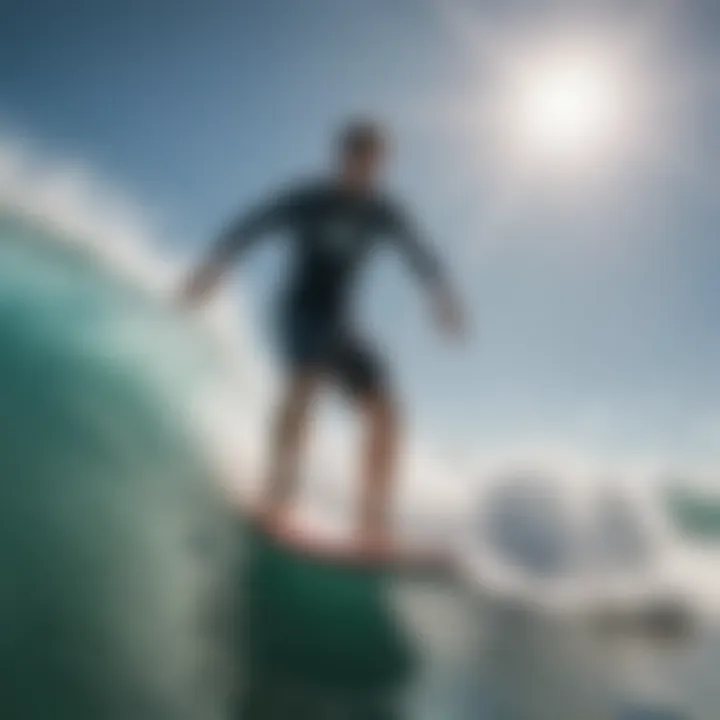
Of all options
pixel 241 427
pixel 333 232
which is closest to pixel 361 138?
pixel 333 232

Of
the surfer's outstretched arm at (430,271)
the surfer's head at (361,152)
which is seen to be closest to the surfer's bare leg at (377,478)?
the surfer's outstretched arm at (430,271)

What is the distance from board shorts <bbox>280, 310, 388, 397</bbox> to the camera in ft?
5.00

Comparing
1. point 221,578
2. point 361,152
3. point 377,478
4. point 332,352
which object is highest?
point 361,152

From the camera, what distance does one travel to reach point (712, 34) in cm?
168

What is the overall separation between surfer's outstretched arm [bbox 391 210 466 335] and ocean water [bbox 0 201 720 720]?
0.69ft

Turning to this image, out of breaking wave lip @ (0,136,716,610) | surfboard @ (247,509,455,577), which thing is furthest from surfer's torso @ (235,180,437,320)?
surfboard @ (247,509,455,577)

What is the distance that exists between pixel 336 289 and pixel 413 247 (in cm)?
11

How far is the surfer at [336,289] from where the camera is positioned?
1.50m

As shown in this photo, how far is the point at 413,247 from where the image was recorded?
1.58 metres

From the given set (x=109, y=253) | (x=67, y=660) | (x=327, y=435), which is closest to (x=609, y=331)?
(x=327, y=435)

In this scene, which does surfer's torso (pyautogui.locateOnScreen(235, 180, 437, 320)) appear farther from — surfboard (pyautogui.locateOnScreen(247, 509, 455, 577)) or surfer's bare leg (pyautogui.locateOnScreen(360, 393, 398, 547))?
surfboard (pyautogui.locateOnScreen(247, 509, 455, 577))

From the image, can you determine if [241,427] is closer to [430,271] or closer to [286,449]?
[286,449]

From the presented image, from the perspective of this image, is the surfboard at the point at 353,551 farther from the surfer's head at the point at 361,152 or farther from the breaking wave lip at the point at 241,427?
the surfer's head at the point at 361,152

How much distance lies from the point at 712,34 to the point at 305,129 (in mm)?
574
